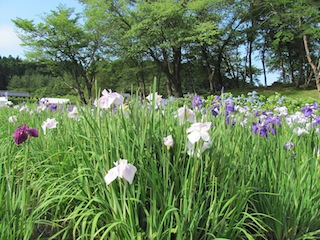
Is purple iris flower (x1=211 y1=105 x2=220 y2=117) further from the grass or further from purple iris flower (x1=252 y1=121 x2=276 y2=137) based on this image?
purple iris flower (x1=252 y1=121 x2=276 y2=137)

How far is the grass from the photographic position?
1346mm

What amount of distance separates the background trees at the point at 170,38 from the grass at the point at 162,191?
755 inches

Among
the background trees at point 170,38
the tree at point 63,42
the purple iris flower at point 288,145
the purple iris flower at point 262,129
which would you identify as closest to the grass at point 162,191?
the purple iris flower at point 288,145

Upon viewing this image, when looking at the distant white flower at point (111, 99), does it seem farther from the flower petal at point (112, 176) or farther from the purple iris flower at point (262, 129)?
the purple iris flower at point (262, 129)

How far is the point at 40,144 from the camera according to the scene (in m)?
2.31

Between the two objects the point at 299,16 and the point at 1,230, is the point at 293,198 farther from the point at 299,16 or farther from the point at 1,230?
the point at 299,16

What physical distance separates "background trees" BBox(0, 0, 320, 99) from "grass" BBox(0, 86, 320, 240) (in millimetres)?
19179

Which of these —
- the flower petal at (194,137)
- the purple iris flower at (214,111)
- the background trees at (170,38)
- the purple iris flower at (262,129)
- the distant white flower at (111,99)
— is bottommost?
the purple iris flower at (262,129)

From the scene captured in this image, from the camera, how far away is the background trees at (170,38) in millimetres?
21672

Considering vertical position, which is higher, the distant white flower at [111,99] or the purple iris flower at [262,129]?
the distant white flower at [111,99]

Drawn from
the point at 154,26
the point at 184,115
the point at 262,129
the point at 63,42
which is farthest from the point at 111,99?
the point at 63,42

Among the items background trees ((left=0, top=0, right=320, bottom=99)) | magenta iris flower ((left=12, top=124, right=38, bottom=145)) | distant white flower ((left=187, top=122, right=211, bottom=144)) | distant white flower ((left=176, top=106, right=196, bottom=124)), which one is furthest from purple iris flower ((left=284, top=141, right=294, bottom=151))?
background trees ((left=0, top=0, right=320, bottom=99))

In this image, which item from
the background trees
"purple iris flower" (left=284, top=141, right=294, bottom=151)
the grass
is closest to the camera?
the grass

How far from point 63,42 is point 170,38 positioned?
10236mm
